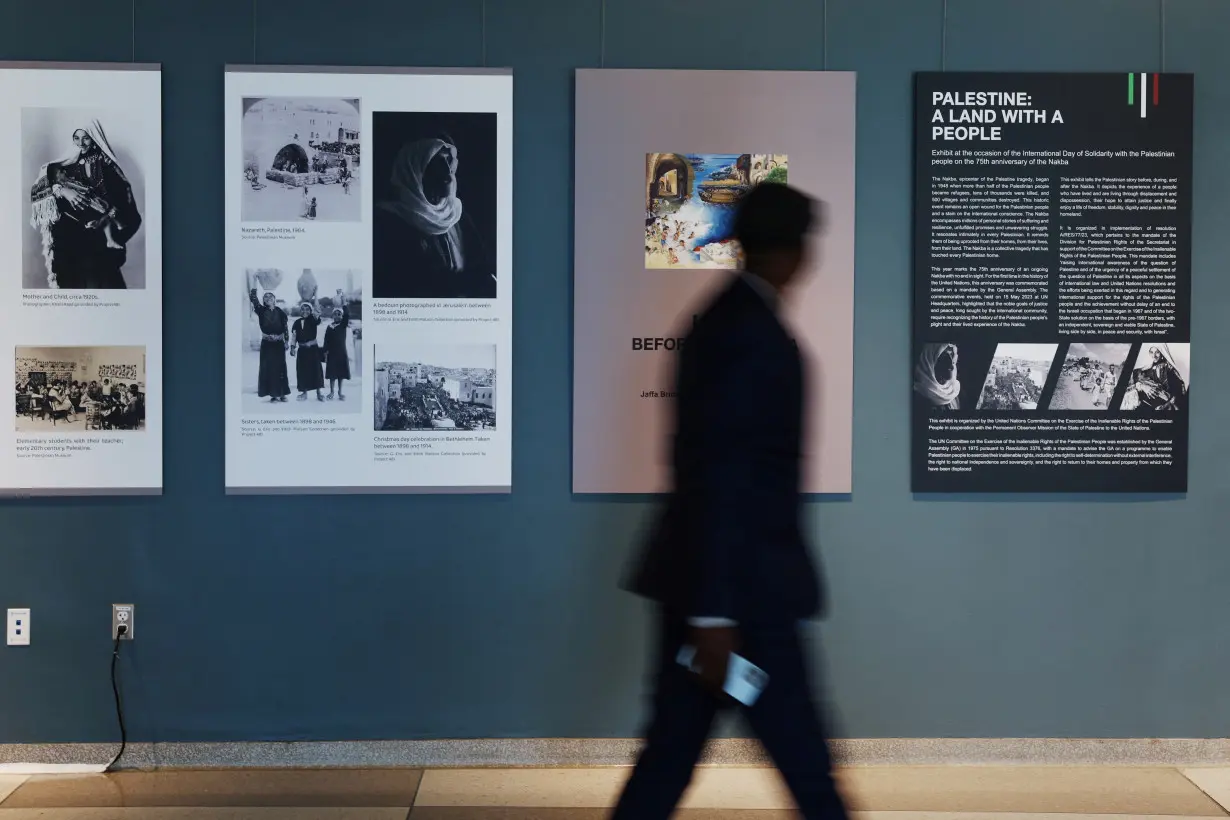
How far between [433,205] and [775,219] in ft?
4.69

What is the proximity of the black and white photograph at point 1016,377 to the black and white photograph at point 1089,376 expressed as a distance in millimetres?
57

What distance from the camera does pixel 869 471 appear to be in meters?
3.06

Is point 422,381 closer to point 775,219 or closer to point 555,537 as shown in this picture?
point 555,537

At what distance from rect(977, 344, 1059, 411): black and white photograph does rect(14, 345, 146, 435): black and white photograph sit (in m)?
2.63

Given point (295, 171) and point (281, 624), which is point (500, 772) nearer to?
point (281, 624)

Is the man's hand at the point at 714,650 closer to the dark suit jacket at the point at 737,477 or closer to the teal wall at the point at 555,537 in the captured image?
the dark suit jacket at the point at 737,477

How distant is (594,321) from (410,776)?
1.53 metres

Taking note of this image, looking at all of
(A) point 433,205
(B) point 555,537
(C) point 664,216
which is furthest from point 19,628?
(C) point 664,216

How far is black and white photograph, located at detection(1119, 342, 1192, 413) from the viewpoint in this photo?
303cm

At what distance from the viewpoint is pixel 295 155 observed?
9.68 feet

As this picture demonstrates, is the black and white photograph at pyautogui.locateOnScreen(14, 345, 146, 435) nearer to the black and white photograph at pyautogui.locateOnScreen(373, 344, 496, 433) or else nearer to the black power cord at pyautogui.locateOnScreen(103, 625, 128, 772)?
the black power cord at pyautogui.locateOnScreen(103, 625, 128, 772)

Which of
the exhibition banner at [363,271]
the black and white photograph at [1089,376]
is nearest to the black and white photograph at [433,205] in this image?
the exhibition banner at [363,271]

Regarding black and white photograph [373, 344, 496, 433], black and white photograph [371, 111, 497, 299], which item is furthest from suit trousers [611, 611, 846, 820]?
black and white photograph [371, 111, 497, 299]

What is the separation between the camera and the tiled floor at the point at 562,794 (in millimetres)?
2756
